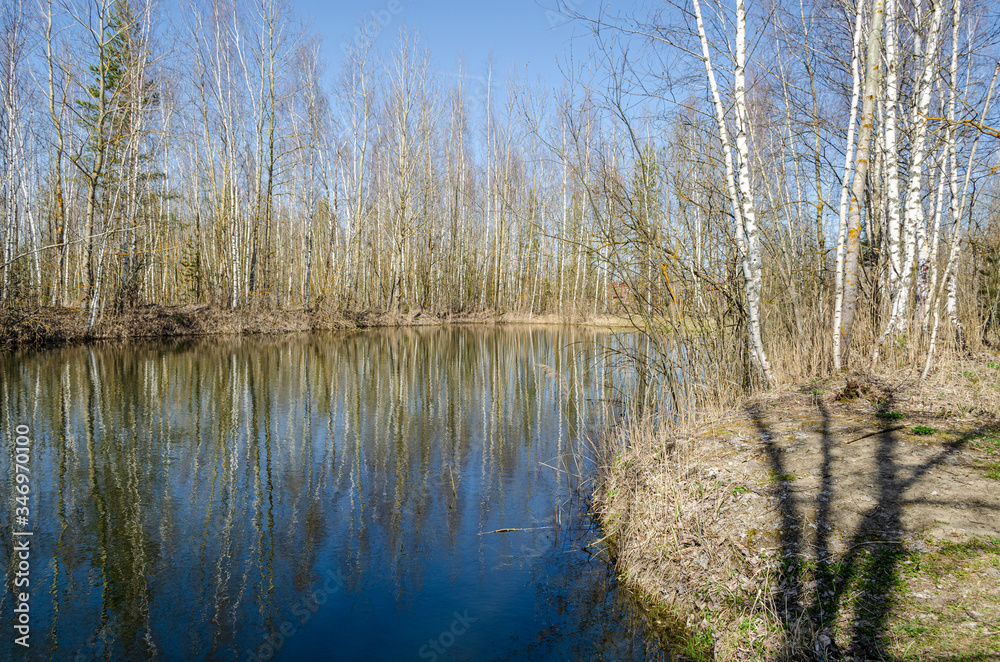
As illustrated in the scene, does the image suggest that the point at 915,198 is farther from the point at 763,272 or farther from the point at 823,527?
the point at 823,527

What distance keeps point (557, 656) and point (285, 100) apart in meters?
26.5

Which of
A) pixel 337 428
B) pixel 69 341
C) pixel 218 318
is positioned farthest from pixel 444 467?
pixel 218 318

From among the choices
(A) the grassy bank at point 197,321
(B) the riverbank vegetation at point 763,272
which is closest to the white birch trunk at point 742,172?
(B) the riverbank vegetation at point 763,272

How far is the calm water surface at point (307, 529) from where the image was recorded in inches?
144

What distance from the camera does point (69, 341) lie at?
16906 mm

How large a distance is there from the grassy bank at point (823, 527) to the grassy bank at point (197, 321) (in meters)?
11.3

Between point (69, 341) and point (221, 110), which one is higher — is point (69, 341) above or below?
below

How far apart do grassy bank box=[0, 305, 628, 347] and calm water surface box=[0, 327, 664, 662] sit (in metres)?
6.68

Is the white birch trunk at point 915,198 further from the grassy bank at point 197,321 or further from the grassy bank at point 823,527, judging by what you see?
the grassy bank at point 197,321

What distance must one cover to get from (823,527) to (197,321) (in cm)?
2172

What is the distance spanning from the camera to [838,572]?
329 cm

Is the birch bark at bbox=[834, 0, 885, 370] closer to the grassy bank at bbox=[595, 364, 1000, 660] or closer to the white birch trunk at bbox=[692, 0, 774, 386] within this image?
the white birch trunk at bbox=[692, 0, 774, 386]

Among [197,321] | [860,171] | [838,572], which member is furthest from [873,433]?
[197,321]

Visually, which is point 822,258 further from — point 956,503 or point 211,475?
point 211,475
